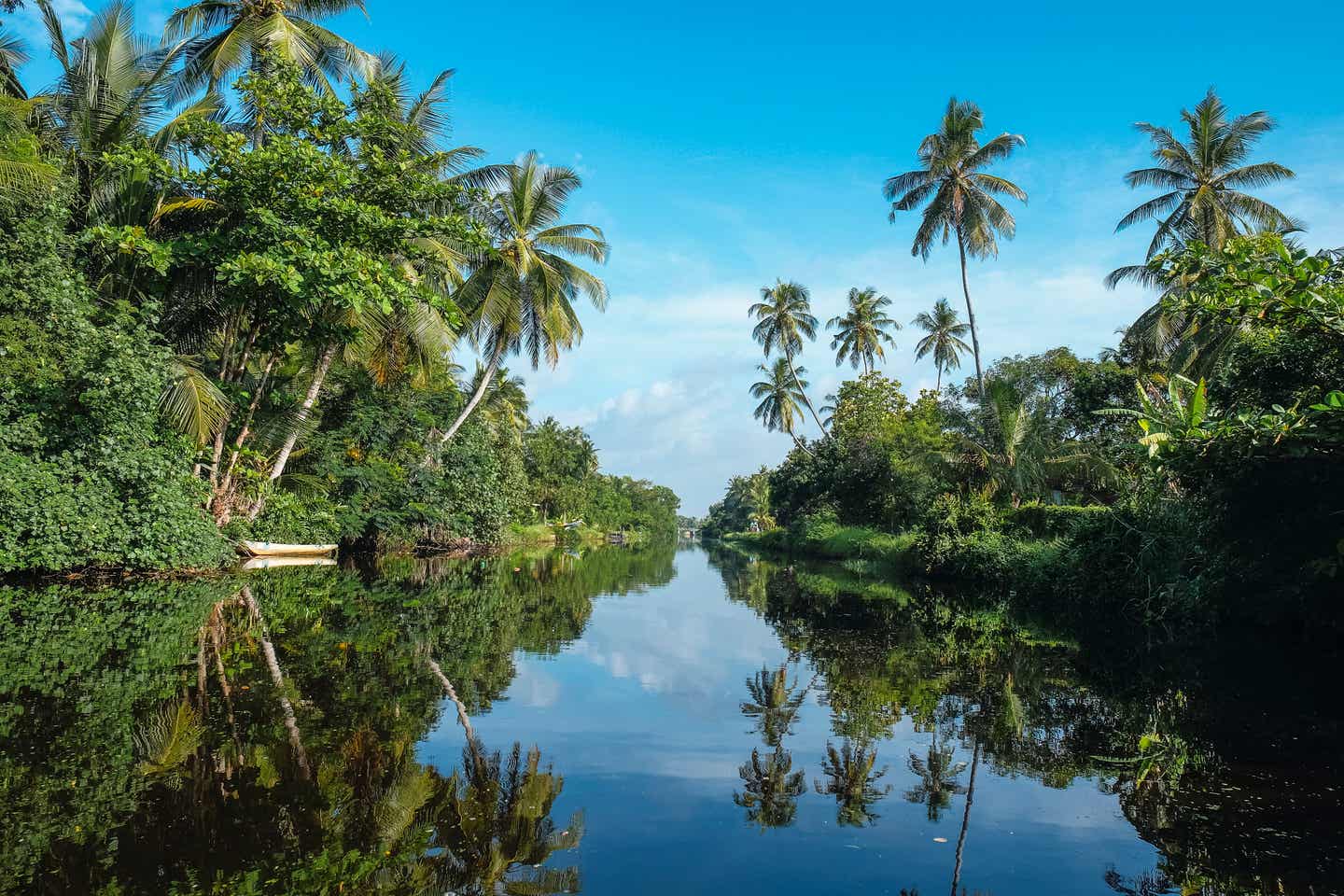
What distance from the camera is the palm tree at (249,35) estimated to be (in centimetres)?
1653

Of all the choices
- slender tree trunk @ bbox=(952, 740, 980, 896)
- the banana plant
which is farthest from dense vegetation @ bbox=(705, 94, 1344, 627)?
slender tree trunk @ bbox=(952, 740, 980, 896)

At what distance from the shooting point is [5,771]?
13.2 ft

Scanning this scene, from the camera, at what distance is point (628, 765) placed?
5.01 meters

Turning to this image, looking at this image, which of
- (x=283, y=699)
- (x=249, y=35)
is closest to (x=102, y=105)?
(x=249, y=35)

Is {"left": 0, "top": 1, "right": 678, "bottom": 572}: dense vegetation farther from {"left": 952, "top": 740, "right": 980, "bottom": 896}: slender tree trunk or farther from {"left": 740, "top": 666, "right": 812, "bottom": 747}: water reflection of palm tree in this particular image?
{"left": 952, "top": 740, "right": 980, "bottom": 896}: slender tree trunk

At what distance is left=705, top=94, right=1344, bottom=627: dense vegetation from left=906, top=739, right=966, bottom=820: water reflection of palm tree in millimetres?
4924

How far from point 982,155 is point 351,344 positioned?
2200 centimetres

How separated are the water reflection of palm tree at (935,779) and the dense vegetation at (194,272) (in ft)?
38.4

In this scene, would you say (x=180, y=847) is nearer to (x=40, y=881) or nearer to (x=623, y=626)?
(x=40, y=881)

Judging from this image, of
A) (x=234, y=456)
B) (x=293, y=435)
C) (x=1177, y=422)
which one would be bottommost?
(x=234, y=456)

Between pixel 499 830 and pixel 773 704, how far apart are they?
3.73m

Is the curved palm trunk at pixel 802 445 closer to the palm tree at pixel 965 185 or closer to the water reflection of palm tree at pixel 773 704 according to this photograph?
the palm tree at pixel 965 185

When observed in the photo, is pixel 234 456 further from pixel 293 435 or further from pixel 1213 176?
pixel 1213 176

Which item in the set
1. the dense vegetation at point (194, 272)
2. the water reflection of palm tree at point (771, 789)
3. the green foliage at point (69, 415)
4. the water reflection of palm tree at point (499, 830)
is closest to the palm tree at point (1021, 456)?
the dense vegetation at point (194, 272)
